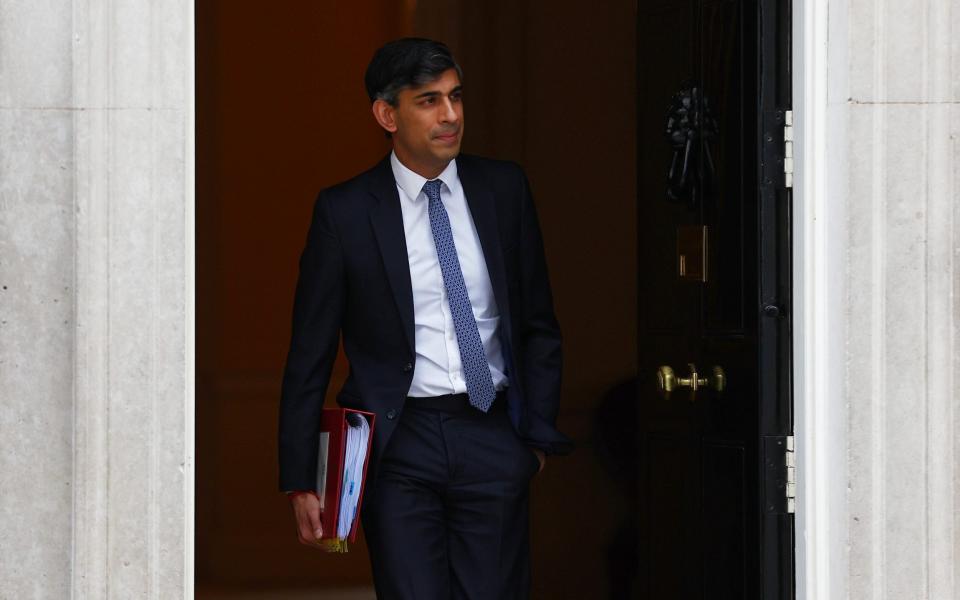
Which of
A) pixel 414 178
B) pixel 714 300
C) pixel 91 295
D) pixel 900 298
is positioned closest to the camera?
pixel 91 295

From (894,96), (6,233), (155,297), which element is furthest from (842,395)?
(6,233)

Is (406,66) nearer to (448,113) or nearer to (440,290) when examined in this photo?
(448,113)

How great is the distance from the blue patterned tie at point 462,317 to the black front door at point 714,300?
0.73 meters

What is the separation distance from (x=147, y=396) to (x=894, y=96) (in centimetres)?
206

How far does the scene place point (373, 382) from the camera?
12.7ft

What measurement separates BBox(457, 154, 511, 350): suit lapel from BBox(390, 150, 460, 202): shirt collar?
3cm

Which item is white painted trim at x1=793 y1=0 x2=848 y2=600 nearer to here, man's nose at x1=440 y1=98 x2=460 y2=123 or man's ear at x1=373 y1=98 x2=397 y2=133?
man's nose at x1=440 y1=98 x2=460 y2=123

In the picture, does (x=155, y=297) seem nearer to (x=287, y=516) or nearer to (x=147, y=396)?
(x=147, y=396)

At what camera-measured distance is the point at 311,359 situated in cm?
391

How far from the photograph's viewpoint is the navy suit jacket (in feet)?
12.7

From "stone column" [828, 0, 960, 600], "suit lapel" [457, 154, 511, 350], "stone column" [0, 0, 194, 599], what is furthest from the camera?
"suit lapel" [457, 154, 511, 350]

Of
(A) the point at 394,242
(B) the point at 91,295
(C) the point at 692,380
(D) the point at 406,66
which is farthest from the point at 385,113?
(C) the point at 692,380

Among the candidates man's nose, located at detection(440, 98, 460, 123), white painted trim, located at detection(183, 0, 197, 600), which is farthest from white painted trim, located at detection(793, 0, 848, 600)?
white painted trim, located at detection(183, 0, 197, 600)

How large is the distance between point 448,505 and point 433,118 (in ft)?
3.44
